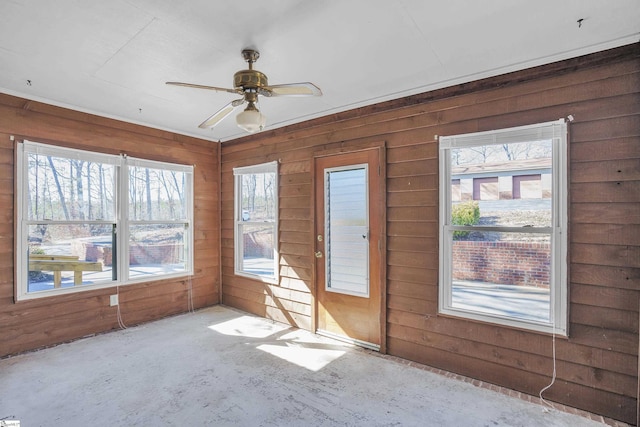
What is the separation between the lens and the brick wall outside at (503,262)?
2.45 meters

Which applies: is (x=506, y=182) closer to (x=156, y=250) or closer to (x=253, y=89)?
(x=253, y=89)

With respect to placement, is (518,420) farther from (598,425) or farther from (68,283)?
(68,283)

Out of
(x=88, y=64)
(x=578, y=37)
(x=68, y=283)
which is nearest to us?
(x=578, y=37)

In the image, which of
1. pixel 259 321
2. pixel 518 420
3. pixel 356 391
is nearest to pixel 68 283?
pixel 259 321

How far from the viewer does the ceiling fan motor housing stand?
2.09m

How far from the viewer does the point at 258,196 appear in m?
4.41

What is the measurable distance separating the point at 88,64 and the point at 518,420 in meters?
4.01

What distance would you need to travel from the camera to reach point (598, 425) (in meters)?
2.10

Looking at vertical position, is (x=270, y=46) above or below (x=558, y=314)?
above

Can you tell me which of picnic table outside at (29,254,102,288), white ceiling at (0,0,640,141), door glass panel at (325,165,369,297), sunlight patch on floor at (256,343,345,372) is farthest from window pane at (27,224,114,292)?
door glass panel at (325,165,369,297)

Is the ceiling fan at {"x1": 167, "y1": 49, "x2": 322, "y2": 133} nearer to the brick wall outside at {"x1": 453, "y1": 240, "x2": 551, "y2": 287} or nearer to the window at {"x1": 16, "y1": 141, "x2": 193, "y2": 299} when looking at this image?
the brick wall outside at {"x1": 453, "y1": 240, "x2": 551, "y2": 287}

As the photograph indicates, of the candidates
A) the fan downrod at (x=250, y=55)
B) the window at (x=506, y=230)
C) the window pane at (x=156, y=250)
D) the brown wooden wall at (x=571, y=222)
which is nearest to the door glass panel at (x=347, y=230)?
the brown wooden wall at (x=571, y=222)

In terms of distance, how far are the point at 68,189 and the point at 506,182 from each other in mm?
4249

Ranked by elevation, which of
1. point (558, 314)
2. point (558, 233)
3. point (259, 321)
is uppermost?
point (558, 233)
